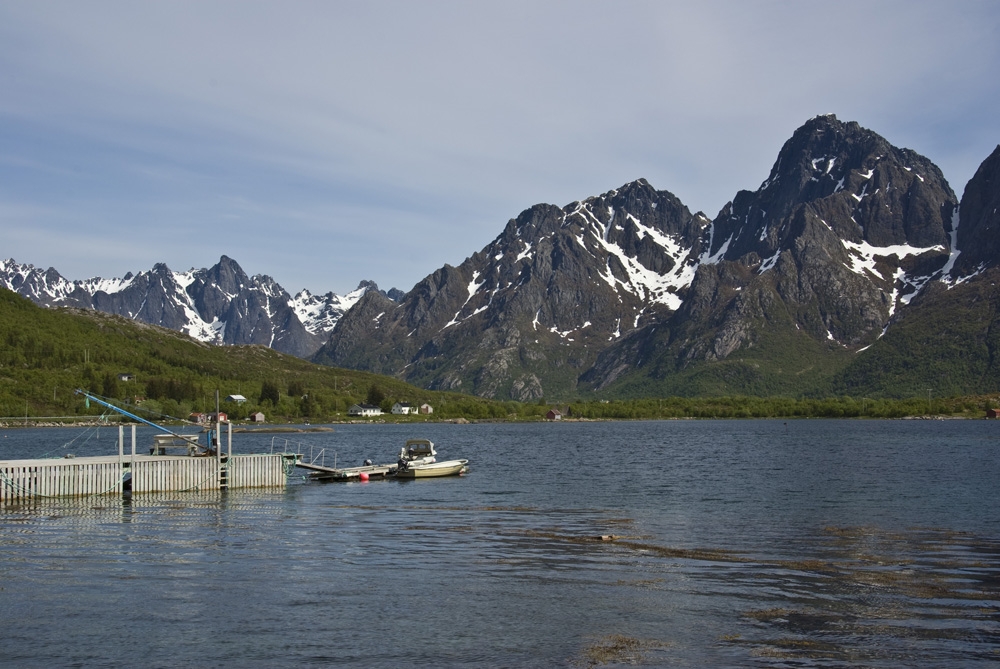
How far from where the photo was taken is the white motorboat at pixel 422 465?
83375 millimetres

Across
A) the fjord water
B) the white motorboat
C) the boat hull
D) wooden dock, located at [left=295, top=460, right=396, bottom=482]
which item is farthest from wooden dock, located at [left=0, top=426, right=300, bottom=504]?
the white motorboat

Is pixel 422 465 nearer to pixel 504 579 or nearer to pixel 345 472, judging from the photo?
pixel 345 472

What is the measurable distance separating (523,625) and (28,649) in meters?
13.2

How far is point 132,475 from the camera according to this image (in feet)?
205

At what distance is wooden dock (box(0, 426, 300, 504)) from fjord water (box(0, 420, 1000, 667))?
2836 millimetres

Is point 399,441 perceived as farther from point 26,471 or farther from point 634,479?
point 26,471

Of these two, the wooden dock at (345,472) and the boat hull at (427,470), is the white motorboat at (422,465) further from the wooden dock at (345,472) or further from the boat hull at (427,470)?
the wooden dock at (345,472)

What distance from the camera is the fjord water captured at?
23500 millimetres

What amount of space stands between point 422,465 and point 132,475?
2850 centimetres

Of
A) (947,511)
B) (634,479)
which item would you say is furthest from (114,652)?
(634,479)

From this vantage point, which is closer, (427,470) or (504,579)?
(504,579)

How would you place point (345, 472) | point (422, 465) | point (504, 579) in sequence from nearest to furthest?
point (504, 579), point (345, 472), point (422, 465)

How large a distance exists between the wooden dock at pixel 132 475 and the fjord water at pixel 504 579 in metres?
Result: 2.84

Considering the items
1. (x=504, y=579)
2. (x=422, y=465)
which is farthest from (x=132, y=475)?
(x=504, y=579)
